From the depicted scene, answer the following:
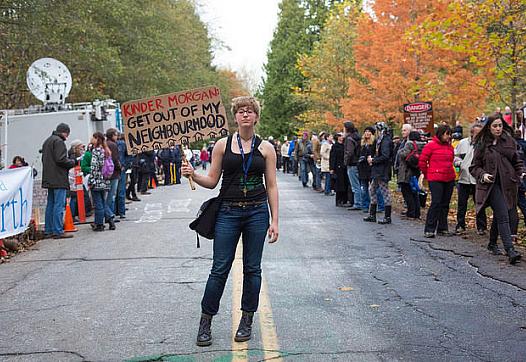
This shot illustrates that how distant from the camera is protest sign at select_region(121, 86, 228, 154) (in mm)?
6434

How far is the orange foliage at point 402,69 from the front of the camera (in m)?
20.1

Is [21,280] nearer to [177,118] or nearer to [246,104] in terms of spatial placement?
[177,118]

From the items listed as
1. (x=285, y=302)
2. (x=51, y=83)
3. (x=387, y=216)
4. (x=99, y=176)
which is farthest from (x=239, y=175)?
(x=51, y=83)

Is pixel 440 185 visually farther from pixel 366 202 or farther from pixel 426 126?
pixel 426 126

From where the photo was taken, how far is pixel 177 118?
645 centimetres

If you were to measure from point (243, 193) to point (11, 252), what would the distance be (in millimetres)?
6683

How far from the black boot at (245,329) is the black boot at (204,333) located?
225mm

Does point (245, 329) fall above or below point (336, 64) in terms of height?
below

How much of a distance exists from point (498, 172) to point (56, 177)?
24.4 feet

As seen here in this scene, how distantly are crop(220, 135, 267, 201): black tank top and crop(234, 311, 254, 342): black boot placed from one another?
0.97 metres

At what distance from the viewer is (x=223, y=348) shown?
531 centimetres

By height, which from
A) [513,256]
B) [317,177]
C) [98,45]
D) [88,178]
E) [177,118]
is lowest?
[513,256]

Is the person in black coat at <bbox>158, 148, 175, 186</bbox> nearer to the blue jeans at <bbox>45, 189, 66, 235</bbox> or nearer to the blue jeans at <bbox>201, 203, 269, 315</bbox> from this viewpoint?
the blue jeans at <bbox>45, 189, 66, 235</bbox>

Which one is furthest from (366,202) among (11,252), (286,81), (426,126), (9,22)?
(286,81)
